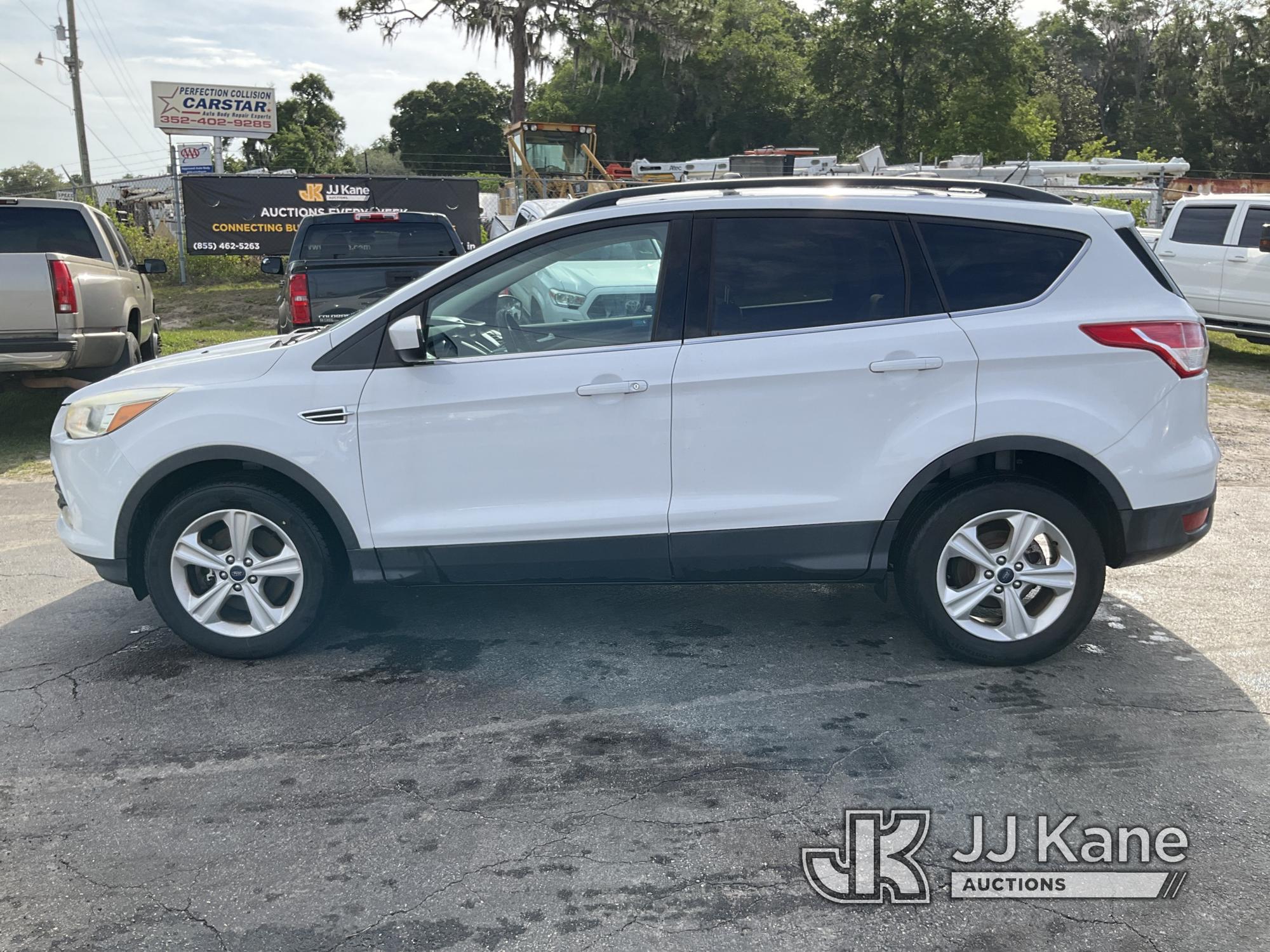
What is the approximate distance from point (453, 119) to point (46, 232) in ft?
225

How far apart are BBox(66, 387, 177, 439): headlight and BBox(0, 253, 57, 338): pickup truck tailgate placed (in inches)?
183

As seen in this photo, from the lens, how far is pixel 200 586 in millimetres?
4520

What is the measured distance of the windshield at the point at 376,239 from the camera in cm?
1116

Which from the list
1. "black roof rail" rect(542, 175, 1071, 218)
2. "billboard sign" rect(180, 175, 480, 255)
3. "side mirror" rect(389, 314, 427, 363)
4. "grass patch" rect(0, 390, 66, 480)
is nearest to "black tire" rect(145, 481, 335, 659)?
"side mirror" rect(389, 314, 427, 363)

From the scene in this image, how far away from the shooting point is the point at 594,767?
11.8ft

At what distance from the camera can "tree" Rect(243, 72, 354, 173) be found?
66.0 meters

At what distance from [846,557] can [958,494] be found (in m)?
0.50

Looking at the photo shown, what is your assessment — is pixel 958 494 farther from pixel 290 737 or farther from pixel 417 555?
pixel 290 737

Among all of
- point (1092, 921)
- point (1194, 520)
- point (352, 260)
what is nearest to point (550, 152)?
point (352, 260)

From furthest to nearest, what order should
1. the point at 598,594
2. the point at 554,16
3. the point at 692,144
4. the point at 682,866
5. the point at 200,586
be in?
the point at 692,144 < the point at 554,16 < the point at 598,594 < the point at 200,586 < the point at 682,866

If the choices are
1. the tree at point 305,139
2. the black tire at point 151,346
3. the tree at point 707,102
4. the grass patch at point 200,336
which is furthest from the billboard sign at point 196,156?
the black tire at point 151,346

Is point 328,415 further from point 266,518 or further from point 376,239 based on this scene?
point 376,239

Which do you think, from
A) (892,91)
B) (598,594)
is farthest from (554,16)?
(598,594)

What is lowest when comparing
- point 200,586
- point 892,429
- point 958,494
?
point 200,586
